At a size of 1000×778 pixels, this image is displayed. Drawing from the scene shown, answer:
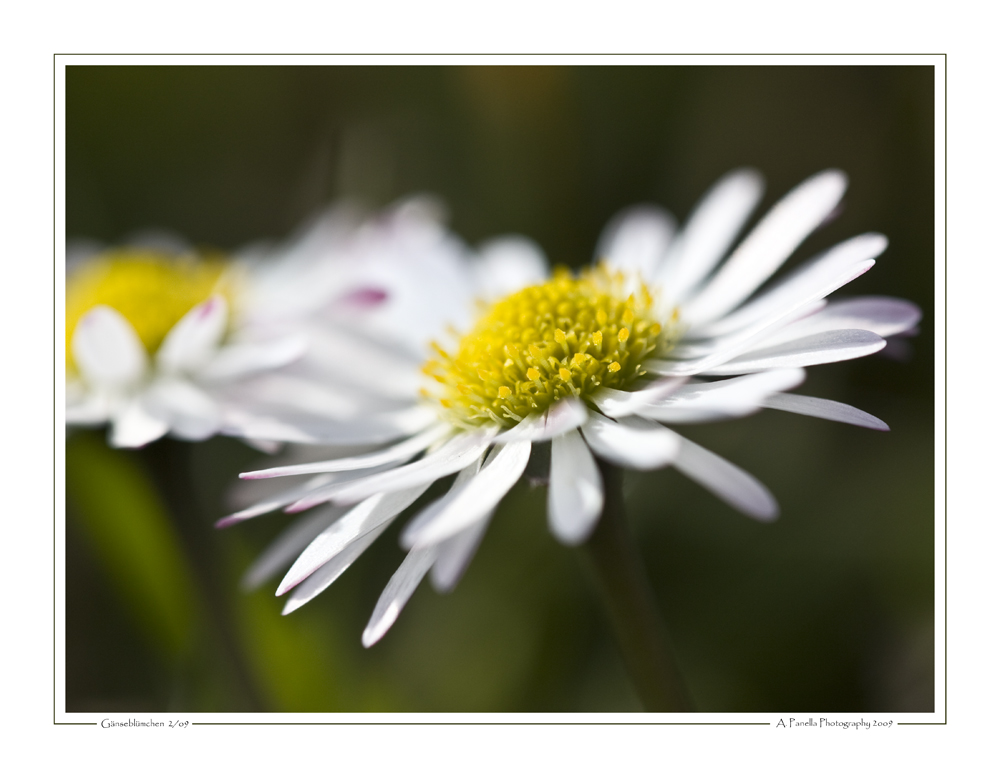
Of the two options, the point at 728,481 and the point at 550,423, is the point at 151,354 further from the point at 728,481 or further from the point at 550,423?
the point at 728,481

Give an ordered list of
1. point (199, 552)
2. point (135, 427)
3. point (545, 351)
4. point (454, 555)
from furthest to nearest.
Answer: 1. point (199, 552)
2. point (135, 427)
3. point (545, 351)
4. point (454, 555)

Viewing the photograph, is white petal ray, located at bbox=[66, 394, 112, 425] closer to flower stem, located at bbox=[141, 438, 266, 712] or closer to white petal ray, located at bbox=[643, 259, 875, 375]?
flower stem, located at bbox=[141, 438, 266, 712]

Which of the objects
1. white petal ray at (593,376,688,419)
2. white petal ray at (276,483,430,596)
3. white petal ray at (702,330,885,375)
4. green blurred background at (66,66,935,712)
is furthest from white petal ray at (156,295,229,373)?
white petal ray at (702,330,885,375)

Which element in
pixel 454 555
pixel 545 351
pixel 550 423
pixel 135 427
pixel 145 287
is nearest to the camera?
pixel 454 555

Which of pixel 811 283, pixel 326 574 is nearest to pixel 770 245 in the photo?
pixel 811 283

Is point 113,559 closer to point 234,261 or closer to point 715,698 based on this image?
point 234,261
